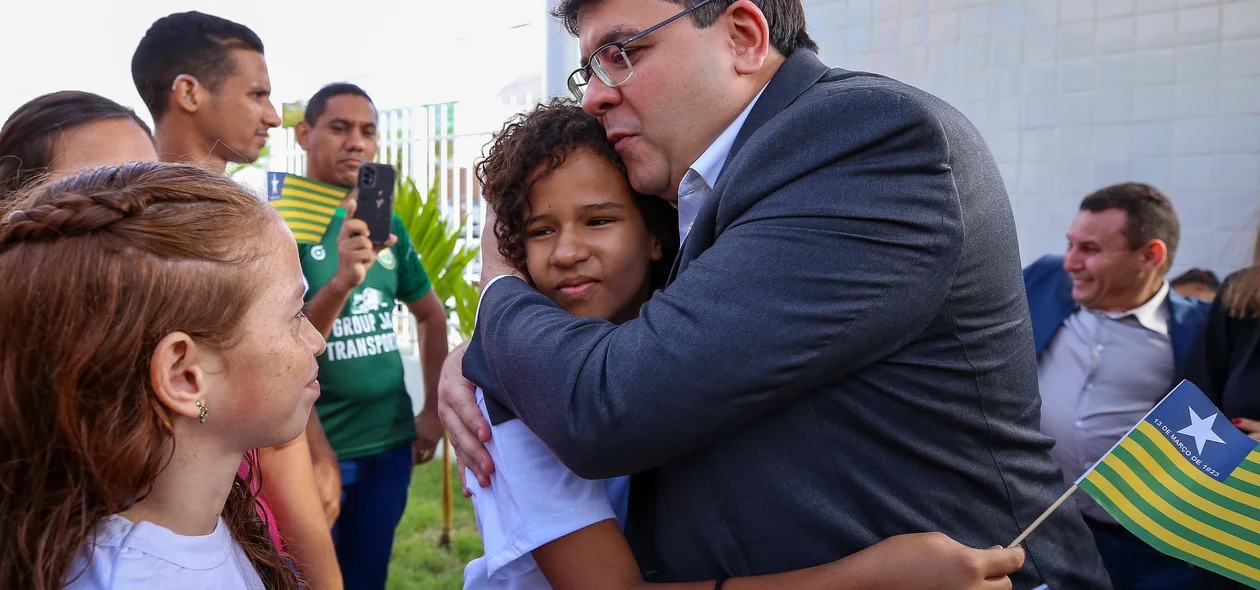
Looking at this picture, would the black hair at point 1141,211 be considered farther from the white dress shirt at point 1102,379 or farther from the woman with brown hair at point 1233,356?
the woman with brown hair at point 1233,356

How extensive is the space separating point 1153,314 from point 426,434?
3166mm

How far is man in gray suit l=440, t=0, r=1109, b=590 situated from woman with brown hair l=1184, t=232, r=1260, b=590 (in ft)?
5.52

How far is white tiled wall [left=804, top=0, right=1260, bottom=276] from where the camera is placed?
4.46 m

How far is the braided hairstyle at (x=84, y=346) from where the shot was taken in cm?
121

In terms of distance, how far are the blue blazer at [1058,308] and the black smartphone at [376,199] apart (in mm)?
2536

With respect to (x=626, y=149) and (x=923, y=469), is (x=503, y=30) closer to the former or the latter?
(x=626, y=149)

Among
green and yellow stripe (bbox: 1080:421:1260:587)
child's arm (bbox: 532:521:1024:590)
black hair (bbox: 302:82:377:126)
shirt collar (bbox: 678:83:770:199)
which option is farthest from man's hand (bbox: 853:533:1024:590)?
black hair (bbox: 302:82:377:126)

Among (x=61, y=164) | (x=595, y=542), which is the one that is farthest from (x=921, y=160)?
(x=61, y=164)

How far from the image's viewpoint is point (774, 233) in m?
1.40

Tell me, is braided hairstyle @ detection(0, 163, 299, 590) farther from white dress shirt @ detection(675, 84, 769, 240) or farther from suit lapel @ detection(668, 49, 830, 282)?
white dress shirt @ detection(675, 84, 769, 240)

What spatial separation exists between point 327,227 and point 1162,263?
11.1 feet

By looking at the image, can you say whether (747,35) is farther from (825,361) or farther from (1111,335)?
(1111,335)

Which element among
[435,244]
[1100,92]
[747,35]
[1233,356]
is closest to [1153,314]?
[1233,356]

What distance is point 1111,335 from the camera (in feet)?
12.8
